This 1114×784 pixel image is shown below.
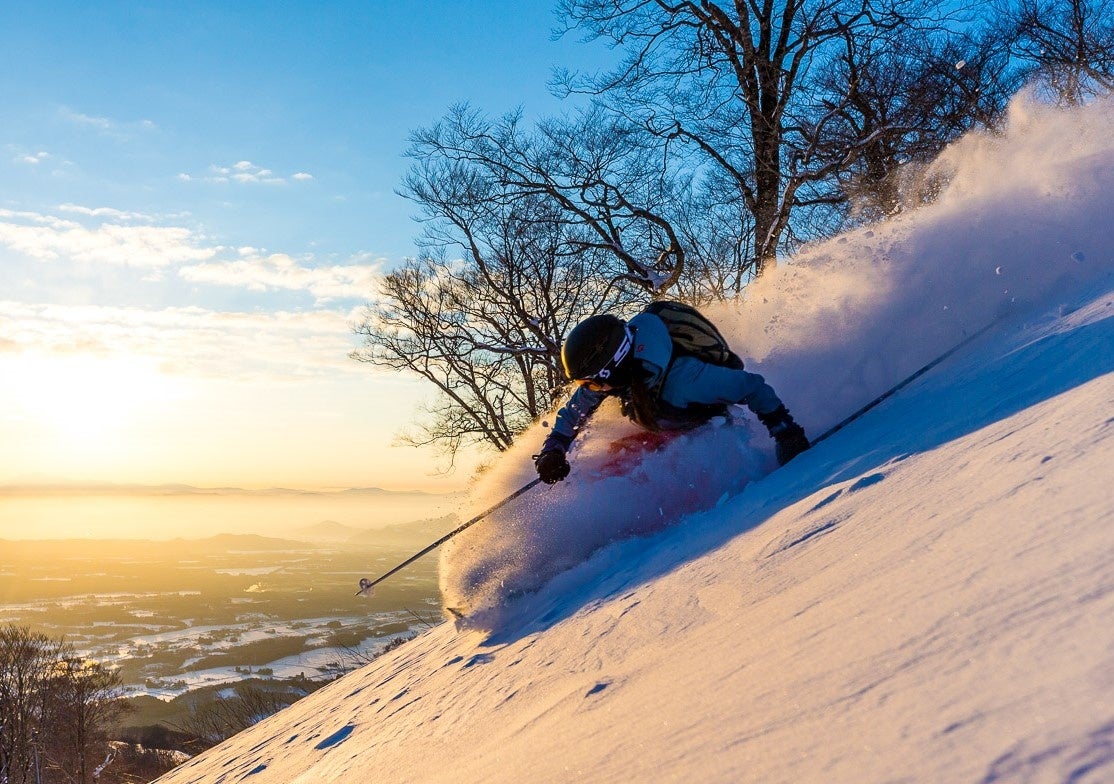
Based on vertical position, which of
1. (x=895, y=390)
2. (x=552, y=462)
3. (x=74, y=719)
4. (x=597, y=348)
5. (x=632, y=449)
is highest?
(x=597, y=348)

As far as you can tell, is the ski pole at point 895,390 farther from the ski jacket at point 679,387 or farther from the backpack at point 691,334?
the backpack at point 691,334

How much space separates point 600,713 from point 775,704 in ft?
2.17

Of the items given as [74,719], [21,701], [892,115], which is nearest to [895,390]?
[892,115]

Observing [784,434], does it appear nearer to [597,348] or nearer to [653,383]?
[653,383]

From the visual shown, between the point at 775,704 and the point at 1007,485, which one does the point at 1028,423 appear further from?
the point at 775,704

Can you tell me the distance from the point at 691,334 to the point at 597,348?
681mm

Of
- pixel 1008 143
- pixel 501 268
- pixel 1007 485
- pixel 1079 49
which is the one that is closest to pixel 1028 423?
pixel 1007 485

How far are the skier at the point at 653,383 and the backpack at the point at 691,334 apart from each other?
0.09 feet

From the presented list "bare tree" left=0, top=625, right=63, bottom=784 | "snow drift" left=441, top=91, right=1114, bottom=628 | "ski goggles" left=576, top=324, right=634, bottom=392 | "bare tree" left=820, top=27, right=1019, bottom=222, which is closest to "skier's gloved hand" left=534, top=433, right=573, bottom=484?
"snow drift" left=441, top=91, right=1114, bottom=628

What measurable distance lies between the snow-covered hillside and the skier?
0.74 feet

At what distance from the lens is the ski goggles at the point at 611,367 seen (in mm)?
4738

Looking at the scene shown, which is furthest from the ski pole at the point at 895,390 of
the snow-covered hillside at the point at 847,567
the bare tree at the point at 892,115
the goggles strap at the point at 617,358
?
the bare tree at the point at 892,115

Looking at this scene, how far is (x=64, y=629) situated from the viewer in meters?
120

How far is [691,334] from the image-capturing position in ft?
16.5
